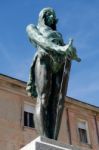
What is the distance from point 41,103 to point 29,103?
675 inches

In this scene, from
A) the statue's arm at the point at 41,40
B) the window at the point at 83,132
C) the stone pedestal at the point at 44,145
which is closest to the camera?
the stone pedestal at the point at 44,145

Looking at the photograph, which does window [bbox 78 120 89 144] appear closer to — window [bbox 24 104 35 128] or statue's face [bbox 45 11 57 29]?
window [bbox 24 104 35 128]

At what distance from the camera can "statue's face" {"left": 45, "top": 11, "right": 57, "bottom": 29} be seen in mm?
5312

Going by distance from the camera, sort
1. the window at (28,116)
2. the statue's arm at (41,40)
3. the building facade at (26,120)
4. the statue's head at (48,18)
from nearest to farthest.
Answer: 1. the statue's arm at (41,40)
2. the statue's head at (48,18)
3. the building facade at (26,120)
4. the window at (28,116)

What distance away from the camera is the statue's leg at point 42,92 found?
4.67 metres

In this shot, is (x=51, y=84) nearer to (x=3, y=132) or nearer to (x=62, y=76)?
(x=62, y=76)

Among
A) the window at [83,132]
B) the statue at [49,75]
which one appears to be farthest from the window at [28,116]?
the statue at [49,75]

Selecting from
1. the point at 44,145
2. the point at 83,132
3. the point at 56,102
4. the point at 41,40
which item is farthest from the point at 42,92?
the point at 83,132

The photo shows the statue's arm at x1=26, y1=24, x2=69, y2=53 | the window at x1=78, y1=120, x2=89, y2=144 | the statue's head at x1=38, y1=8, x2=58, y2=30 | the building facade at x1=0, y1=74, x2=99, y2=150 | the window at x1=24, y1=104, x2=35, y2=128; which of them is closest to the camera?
the statue's arm at x1=26, y1=24, x2=69, y2=53

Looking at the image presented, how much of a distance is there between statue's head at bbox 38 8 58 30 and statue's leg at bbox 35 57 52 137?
23.2 inches

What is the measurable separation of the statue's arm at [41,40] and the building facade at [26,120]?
48.8ft

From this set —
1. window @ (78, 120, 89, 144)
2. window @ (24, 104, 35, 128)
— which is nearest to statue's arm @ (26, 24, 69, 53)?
window @ (24, 104, 35, 128)

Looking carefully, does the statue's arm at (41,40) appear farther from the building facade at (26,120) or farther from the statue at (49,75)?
the building facade at (26,120)

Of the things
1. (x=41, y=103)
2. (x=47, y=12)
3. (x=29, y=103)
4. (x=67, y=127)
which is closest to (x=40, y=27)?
(x=47, y=12)
